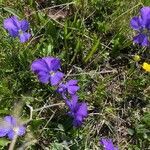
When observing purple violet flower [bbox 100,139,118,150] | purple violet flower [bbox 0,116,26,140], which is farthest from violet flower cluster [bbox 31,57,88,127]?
purple violet flower [bbox 0,116,26,140]

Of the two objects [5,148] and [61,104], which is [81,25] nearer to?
[61,104]

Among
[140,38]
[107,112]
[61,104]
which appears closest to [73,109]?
[61,104]

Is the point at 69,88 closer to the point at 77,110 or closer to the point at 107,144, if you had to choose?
the point at 77,110

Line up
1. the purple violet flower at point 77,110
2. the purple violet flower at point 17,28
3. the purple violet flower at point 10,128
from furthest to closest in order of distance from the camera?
the purple violet flower at point 17,28 < the purple violet flower at point 77,110 < the purple violet flower at point 10,128

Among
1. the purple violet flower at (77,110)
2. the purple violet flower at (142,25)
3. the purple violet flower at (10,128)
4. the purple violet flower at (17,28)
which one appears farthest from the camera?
the purple violet flower at (142,25)

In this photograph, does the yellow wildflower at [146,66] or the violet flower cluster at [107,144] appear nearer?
the violet flower cluster at [107,144]

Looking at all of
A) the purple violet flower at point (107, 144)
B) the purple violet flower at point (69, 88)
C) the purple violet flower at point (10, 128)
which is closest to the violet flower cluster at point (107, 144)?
the purple violet flower at point (107, 144)

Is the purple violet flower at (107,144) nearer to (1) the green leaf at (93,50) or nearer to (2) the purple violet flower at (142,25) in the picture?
(1) the green leaf at (93,50)

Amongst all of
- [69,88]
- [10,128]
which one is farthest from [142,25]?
[10,128]
